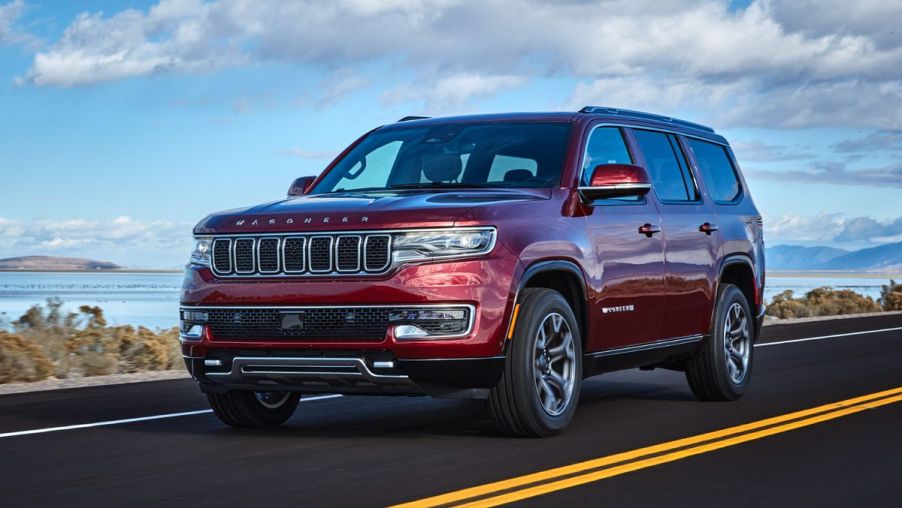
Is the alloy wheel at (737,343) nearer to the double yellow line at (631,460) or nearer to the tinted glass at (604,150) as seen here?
the double yellow line at (631,460)

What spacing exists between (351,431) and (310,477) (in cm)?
192

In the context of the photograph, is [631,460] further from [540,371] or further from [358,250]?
[358,250]

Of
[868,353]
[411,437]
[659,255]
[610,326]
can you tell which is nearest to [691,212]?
[659,255]

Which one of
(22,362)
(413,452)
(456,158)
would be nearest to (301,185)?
(456,158)

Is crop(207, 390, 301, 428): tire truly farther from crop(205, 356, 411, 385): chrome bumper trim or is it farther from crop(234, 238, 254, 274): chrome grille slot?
crop(234, 238, 254, 274): chrome grille slot

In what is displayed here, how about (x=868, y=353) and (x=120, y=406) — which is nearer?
(x=120, y=406)

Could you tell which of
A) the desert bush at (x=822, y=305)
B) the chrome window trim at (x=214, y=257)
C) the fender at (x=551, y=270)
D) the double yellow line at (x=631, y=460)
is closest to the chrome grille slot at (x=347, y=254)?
the chrome window trim at (x=214, y=257)

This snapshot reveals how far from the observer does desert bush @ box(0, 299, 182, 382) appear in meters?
14.1

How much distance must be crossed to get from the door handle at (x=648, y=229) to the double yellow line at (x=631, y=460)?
1.47 m

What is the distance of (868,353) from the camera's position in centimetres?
1549

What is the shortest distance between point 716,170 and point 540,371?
3.74 m

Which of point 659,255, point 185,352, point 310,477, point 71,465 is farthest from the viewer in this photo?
point 659,255

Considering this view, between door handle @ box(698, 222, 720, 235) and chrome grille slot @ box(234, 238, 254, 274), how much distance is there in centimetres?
380

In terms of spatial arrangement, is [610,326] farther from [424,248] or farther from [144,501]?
[144,501]
